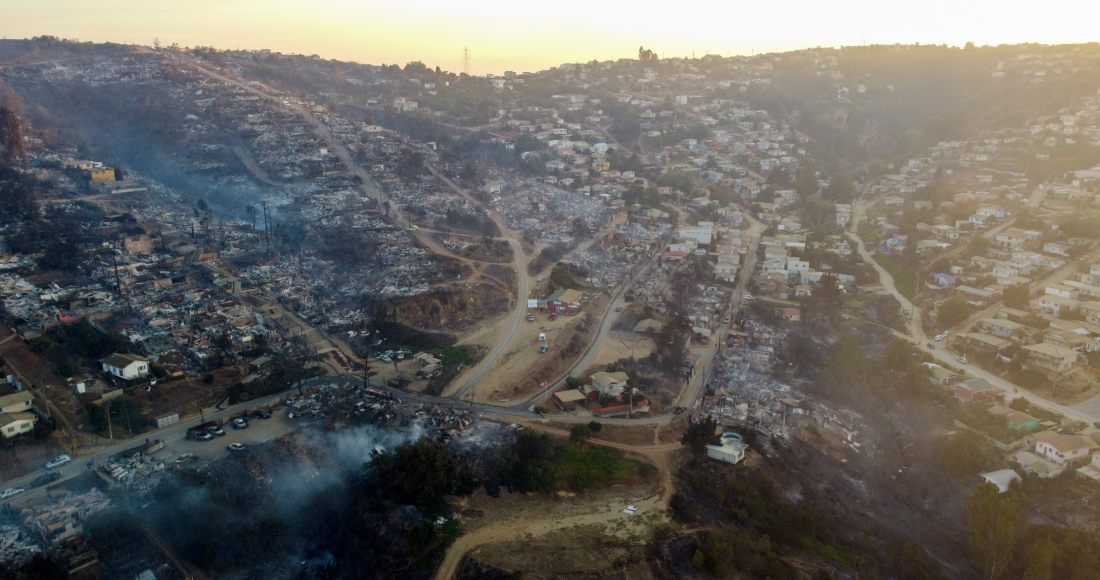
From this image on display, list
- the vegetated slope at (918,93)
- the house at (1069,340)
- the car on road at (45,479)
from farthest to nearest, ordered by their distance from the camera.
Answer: the vegetated slope at (918,93), the house at (1069,340), the car on road at (45,479)

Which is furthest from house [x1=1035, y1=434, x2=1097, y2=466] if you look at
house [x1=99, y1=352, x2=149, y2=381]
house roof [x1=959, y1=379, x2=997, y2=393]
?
house [x1=99, y1=352, x2=149, y2=381]

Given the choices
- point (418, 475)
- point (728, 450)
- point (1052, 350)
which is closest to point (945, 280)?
point (1052, 350)

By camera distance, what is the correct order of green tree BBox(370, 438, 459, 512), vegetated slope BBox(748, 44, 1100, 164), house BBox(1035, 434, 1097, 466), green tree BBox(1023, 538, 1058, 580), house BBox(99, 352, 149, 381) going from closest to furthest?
green tree BBox(1023, 538, 1058, 580) < green tree BBox(370, 438, 459, 512) < house BBox(1035, 434, 1097, 466) < house BBox(99, 352, 149, 381) < vegetated slope BBox(748, 44, 1100, 164)

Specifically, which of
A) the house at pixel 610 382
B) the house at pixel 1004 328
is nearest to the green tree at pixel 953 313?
the house at pixel 1004 328

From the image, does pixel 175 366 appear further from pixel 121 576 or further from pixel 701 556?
pixel 701 556

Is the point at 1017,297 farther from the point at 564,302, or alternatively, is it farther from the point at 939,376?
the point at 564,302

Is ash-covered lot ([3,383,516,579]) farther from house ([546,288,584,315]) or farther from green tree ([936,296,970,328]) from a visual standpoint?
green tree ([936,296,970,328])

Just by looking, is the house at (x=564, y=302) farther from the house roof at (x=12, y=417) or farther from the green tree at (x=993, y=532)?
the house roof at (x=12, y=417)
